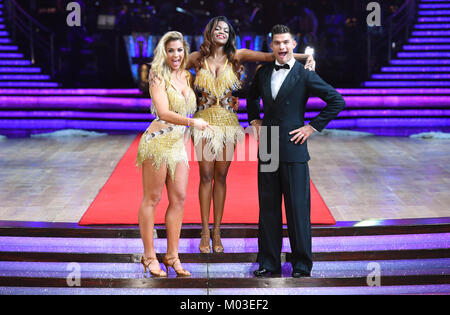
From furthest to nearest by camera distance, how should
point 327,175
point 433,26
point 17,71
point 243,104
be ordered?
point 433,26 → point 17,71 → point 243,104 → point 327,175

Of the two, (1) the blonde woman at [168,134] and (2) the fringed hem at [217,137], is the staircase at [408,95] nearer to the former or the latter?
(2) the fringed hem at [217,137]

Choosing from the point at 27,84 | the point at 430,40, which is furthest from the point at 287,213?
the point at 430,40

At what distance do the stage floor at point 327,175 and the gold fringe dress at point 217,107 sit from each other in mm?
1249

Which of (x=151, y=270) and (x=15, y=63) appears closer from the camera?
(x=151, y=270)

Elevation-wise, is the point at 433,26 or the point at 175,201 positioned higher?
the point at 433,26

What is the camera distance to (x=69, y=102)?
968cm

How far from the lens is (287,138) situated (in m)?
Result: 3.34

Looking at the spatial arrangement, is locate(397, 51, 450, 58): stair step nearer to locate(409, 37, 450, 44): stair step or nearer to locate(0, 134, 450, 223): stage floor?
locate(409, 37, 450, 44): stair step

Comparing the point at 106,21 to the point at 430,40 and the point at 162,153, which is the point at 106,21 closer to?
the point at 430,40

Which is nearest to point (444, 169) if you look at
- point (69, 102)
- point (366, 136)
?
point (366, 136)

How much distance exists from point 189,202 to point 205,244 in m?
0.90

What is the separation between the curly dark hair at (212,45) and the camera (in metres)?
3.50

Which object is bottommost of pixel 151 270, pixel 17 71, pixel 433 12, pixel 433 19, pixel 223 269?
pixel 223 269

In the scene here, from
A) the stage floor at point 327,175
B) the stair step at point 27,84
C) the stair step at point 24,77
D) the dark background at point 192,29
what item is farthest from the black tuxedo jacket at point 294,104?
the stair step at point 24,77
